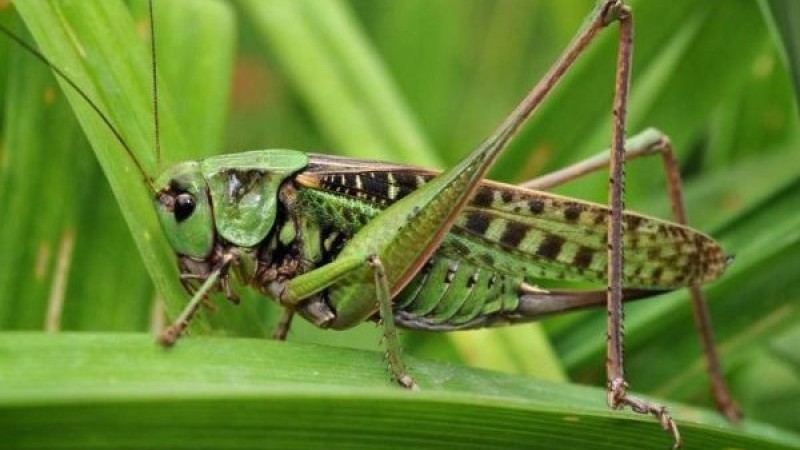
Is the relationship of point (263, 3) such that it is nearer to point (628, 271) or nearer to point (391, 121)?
point (391, 121)

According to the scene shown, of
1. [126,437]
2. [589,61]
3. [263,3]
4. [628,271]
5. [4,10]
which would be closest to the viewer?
[126,437]

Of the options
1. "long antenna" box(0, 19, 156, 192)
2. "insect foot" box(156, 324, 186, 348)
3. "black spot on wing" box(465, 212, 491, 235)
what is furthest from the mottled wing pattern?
"insect foot" box(156, 324, 186, 348)

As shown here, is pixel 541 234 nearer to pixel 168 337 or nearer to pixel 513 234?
pixel 513 234

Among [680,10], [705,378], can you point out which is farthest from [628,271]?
[680,10]

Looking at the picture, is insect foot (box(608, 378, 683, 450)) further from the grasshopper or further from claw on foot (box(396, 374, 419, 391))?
claw on foot (box(396, 374, 419, 391))

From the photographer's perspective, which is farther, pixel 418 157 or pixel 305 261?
pixel 418 157

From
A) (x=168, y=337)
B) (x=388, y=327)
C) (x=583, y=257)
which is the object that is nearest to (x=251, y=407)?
(x=168, y=337)

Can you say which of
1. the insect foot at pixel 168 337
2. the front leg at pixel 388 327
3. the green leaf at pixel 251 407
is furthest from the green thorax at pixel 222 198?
the insect foot at pixel 168 337
